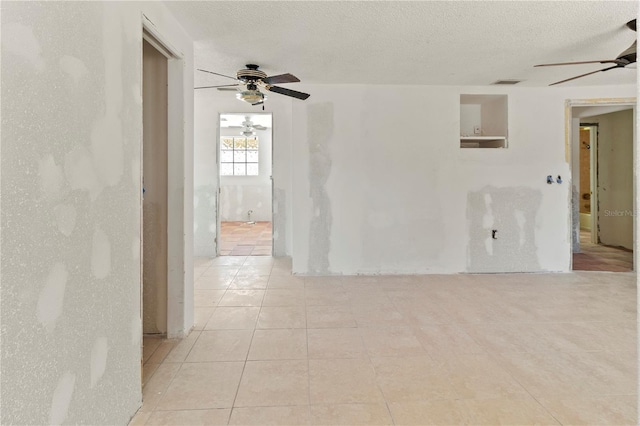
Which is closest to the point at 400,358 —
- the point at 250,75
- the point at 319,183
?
the point at 319,183

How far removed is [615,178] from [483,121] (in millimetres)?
3358

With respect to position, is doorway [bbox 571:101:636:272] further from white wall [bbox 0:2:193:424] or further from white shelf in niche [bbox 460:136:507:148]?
white wall [bbox 0:2:193:424]

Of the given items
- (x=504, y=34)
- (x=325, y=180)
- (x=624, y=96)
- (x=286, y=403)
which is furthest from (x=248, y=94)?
(x=624, y=96)

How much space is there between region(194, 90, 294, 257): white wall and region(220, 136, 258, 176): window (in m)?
5.48

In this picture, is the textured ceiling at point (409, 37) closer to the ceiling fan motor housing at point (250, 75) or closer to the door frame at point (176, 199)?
the ceiling fan motor housing at point (250, 75)

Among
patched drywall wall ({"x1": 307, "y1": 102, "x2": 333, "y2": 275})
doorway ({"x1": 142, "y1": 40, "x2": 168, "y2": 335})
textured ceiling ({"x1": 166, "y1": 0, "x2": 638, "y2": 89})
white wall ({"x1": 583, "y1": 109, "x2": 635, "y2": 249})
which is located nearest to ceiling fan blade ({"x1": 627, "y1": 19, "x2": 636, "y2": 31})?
textured ceiling ({"x1": 166, "y1": 0, "x2": 638, "y2": 89})

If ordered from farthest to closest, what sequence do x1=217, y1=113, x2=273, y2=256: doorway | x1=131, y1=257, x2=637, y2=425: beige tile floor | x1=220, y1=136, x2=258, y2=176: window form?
x1=220, y1=136, x2=258, y2=176: window < x1=217, y1=113, x2=273, y2=256: doorway < x1=131, y1=257, x2=637, y2=425: beige tile floor

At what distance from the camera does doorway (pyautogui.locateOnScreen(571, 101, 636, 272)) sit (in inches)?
227

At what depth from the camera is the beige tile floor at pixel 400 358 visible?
1.73 m

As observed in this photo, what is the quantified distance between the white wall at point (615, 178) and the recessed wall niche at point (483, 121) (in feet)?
9.77

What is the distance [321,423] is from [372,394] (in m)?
0.35

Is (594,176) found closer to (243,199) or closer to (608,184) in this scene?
(608,184)

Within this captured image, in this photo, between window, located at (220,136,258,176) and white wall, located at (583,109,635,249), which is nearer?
white wall, located at (583,109,635,249)

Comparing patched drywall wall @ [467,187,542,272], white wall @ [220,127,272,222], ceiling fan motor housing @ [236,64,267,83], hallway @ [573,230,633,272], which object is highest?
ceiling fan motor housing @ [236,64,267,83]
